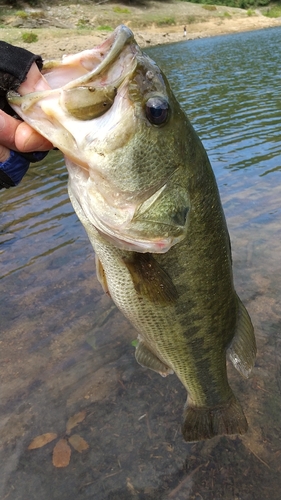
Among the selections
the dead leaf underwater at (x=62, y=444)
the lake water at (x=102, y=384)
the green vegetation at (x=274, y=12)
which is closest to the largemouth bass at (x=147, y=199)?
the lake water at (x=102, y=384)

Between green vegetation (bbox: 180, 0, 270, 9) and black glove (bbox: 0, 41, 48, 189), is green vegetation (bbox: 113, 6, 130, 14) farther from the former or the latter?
black glove (bbox: 0, 41, 48, 189)

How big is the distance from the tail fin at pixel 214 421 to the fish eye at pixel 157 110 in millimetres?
1940

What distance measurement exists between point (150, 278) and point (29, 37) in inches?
1399

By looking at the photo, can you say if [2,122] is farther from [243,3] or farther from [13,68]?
[243,3]

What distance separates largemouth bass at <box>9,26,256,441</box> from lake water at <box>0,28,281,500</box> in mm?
833

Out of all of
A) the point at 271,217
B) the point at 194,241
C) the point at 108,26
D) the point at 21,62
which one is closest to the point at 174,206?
the point at 194,241

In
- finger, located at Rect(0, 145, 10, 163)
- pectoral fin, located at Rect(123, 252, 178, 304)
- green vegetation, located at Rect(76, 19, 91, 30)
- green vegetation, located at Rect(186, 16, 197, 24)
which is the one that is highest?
finger, located at Rect(0, 145, 10, 163)

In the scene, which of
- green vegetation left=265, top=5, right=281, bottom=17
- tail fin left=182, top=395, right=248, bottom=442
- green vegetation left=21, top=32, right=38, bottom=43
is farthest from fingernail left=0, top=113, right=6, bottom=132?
green vegetation left=265, top=5, right=281, bottom=17

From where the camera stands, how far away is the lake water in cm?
298

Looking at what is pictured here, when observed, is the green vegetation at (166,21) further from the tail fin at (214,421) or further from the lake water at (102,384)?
the tail fin at (214,421)

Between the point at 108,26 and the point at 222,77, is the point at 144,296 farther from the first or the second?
the point at 108,26

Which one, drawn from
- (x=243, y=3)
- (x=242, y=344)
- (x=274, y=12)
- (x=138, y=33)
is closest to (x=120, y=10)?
(x=138, y=33)

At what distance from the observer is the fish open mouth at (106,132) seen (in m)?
1.74

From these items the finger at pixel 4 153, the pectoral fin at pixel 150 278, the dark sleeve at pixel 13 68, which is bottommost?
the pectoral fin at pixel 150 278
